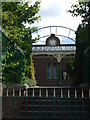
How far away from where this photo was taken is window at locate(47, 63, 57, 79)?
23.1 meters

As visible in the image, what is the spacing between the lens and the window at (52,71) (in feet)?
75.8

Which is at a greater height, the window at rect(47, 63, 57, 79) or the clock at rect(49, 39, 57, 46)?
the clock at rect(49, 39, 57, 46)

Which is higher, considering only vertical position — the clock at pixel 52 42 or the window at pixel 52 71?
the clock at pixel 52 42

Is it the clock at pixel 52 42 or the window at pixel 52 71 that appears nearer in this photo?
the window at pixel 52 71

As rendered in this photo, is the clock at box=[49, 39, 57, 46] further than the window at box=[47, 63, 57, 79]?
Yes

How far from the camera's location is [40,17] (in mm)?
9531

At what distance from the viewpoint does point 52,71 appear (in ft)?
76.5

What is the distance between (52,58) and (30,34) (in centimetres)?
1410

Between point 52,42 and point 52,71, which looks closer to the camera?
point 52,71

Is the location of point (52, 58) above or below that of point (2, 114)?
above

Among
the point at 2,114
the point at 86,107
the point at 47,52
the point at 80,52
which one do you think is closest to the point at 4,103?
the point at 2,114

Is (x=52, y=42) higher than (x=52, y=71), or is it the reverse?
(x=52, y=42)

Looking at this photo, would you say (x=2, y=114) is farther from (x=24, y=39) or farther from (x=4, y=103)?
(x=24, y=39)

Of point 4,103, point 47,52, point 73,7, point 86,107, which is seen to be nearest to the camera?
point 4,103
